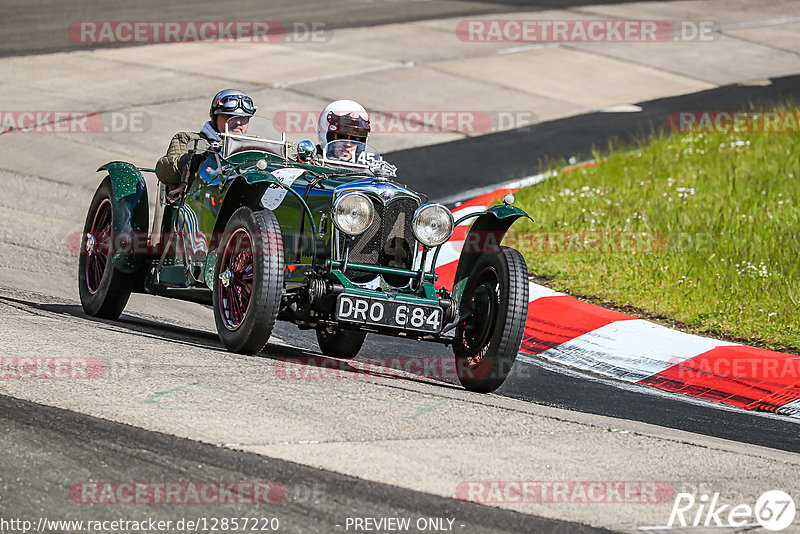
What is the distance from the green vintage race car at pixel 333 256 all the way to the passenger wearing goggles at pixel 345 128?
15mm

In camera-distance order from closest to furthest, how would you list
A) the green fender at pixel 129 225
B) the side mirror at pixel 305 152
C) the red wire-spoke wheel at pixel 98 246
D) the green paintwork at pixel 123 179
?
the side mirror at pixel 305 152, the green fender at pixel 129 225, the green paintwork at pixel 123 179, the red wire-spoke wheel at pixel 98 246

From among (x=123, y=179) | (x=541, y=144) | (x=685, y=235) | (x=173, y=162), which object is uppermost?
(x=541, y=144)

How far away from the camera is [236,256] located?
23.2 feet

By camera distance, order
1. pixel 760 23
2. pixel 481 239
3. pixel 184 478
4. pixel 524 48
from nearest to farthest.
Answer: pixel 184 478 → pixel 481 239 → pixel 524 48 → pixel 760 23

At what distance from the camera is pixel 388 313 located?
676cm

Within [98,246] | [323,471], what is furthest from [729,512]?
[98,246]

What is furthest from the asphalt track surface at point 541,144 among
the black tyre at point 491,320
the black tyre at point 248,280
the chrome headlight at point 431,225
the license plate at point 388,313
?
the license plate at point 388,313

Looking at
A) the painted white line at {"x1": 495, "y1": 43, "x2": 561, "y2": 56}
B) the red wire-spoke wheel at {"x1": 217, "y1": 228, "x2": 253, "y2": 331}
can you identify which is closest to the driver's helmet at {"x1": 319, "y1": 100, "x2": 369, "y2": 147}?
the red wire-spoke wheel at {"x1": 217, "y1": 228, "x2": 253, "y2": 331}

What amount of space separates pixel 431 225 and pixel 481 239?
0.60 m

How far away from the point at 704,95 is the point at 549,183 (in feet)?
20.9

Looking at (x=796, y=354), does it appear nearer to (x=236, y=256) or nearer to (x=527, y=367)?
(x=527, y=367)

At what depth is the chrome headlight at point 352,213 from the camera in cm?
682

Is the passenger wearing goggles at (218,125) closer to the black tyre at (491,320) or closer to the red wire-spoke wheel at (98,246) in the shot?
the red wire-spoke wheel at (98,246)

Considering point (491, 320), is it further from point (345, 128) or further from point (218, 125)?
point (218, 125)
